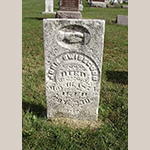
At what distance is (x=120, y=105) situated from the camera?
3.04 meters

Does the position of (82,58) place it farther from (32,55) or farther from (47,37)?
(32,55)

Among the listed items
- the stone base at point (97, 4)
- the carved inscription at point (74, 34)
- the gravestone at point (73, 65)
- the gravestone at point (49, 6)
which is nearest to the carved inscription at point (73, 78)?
the gravestone at point (73, 65)

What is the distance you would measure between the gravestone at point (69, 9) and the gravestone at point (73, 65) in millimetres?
5185

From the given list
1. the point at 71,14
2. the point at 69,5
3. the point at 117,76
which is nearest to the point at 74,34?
the point at 117,76

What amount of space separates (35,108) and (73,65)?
1.10 meters

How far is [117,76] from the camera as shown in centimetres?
409

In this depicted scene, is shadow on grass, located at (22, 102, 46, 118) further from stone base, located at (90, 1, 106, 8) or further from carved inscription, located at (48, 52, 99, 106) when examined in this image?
stone base, located at (90, 1, 106, 8)

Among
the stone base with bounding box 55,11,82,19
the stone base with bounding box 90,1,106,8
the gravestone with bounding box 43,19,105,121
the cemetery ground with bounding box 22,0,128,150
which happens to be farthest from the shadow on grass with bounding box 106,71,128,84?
the stone base with bounding box 90,1,106,8

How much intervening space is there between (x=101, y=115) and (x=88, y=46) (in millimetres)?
1179

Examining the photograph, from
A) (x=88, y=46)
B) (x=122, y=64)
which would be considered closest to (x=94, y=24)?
(x=88, y=46)

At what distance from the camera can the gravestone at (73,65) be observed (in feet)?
7.19

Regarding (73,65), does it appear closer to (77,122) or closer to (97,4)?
(77,122)

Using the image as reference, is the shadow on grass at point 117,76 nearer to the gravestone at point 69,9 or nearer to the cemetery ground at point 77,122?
the cemetery ground at point 77,122

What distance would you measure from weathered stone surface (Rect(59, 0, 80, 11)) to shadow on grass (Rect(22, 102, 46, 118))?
Answer: 17.3 ft
